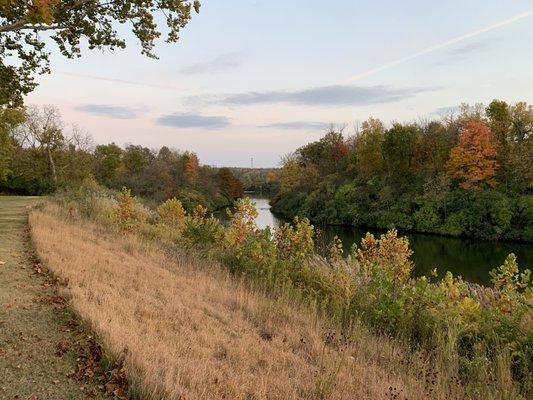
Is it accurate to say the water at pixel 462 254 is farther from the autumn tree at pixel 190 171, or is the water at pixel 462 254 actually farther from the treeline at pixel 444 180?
the autumn tree at pixel 190 171

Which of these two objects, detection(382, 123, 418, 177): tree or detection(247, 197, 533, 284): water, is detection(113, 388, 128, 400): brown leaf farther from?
detection(382, 123, 418, 177): tree

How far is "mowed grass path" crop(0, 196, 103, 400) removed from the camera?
3926 millimetres

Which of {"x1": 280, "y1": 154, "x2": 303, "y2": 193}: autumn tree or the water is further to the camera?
{"x1": 280, "y1": 154, "x2": 303, "y2": 193}: autumn tree

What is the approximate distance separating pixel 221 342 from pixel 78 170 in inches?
1703

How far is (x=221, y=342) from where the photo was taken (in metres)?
5.54

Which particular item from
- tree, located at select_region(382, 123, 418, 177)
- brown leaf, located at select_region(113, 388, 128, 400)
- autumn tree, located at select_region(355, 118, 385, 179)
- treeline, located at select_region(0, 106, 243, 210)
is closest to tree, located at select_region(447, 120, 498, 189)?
tree, located at select_region(382, 123, 418, 177)

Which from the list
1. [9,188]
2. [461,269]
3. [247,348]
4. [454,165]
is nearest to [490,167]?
[454,165]

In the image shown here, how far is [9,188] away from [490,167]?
2021 inches

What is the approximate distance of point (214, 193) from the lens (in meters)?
81.6

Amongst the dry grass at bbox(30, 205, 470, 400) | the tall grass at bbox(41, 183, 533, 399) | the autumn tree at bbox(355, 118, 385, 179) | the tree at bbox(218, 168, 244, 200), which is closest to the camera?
the dry grass at bbox(30, 205, 470, 400)

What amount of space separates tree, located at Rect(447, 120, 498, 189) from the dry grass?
42201mm

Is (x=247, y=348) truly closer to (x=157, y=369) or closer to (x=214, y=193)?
(x=157, y=369)

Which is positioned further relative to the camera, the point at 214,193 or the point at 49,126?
the point at 214,193

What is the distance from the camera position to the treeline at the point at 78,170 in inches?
1590
